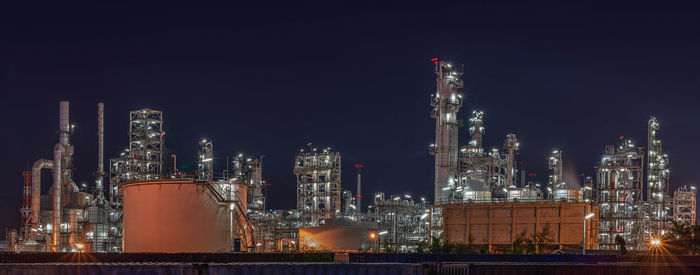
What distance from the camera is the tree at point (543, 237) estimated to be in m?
42.3

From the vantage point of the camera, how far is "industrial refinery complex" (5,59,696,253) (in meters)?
38.8

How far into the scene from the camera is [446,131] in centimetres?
5541

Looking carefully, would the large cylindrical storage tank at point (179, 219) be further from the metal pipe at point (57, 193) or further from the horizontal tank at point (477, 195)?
the metal pipe at point (57, 193)

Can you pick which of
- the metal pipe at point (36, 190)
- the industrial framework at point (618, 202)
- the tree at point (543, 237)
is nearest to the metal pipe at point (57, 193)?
the metal pipe at point (36, 190)

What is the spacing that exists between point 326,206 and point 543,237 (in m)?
27.1

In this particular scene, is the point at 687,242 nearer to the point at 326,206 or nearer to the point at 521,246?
the point at 521,246

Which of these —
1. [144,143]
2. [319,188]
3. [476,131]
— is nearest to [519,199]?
[476,131]

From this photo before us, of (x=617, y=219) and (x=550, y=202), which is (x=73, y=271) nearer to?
(x=550, y=202)

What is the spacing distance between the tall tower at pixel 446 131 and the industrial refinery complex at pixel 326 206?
9 centimetres

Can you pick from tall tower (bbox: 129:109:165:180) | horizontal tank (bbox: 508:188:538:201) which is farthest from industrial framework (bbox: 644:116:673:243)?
tall tower (bbox: 129:109:165:180)

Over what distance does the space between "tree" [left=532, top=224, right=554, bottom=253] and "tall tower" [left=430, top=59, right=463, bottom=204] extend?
1027 centimetres

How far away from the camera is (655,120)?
72.2 meters

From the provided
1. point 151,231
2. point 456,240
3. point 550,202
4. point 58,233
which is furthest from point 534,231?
point 58,233

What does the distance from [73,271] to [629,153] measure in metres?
60.2
